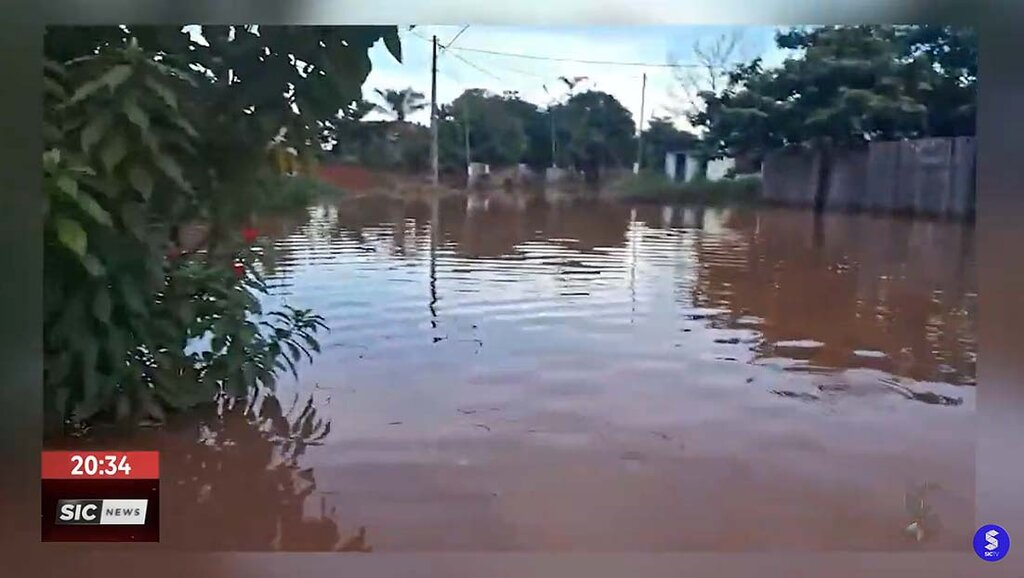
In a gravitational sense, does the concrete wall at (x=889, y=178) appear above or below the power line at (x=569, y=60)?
A: below

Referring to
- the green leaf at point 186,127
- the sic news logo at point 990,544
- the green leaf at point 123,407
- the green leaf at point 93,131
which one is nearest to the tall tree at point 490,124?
the green leaf at point 186,127

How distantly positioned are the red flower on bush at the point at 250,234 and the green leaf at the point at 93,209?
0.18 m

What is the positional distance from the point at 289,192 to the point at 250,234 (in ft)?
0.26

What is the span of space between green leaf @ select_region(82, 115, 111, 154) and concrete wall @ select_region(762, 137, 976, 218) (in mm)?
901

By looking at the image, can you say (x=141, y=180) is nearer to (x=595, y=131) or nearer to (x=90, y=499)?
(x=90, y=499)

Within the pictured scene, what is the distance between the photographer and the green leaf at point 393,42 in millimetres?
1432

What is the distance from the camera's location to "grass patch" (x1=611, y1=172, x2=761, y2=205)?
1455mm

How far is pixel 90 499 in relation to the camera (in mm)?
1418

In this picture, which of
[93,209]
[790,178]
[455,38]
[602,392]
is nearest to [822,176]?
[790,178]

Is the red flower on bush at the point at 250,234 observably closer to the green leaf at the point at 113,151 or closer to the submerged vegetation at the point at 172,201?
the submerged vegetation at the point at 172,201

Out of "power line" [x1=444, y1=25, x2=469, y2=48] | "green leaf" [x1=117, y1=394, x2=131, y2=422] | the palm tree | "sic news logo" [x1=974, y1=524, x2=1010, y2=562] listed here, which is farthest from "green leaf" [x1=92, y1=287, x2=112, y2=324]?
"sic news logo" [x1=974, y1=524, x2=1010, y2=562]

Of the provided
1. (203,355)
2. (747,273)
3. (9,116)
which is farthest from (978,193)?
(9,116)

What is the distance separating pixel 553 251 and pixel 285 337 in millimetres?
386

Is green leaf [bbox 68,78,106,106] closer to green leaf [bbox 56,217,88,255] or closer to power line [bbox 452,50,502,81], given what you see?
green leaf [bbox 56,217,88,255]
